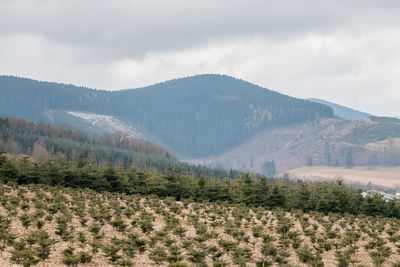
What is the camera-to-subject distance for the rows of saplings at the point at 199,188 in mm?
57625

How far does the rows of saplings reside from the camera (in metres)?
57.6

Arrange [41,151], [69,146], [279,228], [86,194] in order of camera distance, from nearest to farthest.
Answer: [279,228] → [86,194] → [41,151] → [69,146]

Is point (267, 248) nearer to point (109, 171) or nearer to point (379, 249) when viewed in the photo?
point (379, 249)

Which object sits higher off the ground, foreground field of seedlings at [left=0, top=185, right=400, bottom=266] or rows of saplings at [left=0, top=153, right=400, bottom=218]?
rows of saplings at [left=0, top=153, right=400, bottom=218]

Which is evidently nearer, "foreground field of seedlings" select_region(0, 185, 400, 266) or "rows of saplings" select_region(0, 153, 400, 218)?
"foreground field of seedlings" select_region(0, 185, 400, 266)

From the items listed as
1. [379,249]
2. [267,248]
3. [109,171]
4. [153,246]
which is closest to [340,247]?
[379,249]

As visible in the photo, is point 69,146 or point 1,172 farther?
point 69,146

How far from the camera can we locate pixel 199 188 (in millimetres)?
62562

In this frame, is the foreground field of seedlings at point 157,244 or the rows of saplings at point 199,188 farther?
the rows of saplings at point 199,188

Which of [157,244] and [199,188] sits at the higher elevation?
[199,188]

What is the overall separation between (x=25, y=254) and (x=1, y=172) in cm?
3830

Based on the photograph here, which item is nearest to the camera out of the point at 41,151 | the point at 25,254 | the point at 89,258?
the point at 25,254

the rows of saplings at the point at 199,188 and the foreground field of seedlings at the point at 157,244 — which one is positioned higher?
the rows of saplings at the point at 199,188

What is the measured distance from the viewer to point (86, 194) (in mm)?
50438
